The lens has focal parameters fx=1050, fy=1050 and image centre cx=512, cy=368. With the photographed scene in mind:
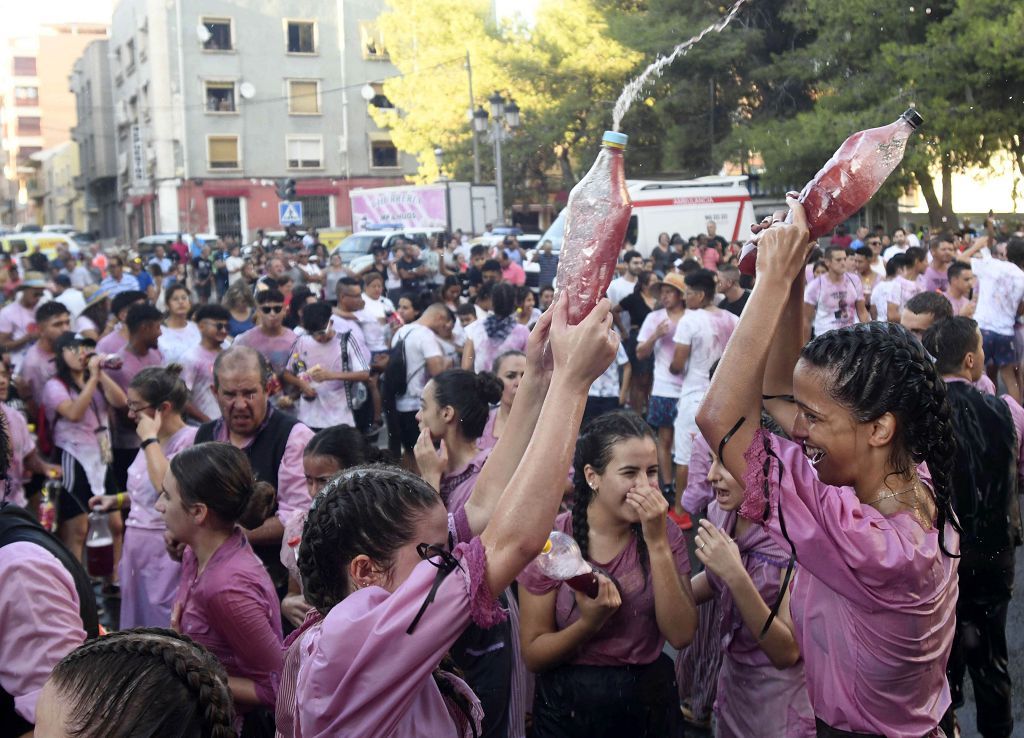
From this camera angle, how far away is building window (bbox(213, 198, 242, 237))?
152 feet

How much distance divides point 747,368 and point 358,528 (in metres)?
0.84

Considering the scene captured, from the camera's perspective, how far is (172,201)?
46.1 m

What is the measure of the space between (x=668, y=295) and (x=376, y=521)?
6.88 metres

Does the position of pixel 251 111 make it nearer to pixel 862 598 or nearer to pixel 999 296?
pixel 999 296

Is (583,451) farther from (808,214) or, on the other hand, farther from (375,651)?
(375,651)

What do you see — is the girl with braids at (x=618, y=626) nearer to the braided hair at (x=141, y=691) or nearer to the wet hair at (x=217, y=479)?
the wet hair at (x=217, y=479)

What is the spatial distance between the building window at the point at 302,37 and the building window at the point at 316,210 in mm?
6693

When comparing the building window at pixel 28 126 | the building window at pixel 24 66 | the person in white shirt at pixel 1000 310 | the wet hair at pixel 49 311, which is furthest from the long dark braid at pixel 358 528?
the building window at pixel 28 126

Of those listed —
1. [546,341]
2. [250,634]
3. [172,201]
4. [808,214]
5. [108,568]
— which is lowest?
[108,568]

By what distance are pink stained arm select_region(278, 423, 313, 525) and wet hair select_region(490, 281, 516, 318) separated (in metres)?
4.21

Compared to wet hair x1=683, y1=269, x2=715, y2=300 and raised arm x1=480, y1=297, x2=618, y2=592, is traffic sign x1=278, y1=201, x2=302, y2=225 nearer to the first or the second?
wet hair x1=683, y1=269, x2=715, y2=300

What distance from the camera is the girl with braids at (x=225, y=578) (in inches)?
118

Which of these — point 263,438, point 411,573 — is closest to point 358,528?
point 411,573

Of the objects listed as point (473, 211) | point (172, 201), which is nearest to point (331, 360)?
point (473, 211)
